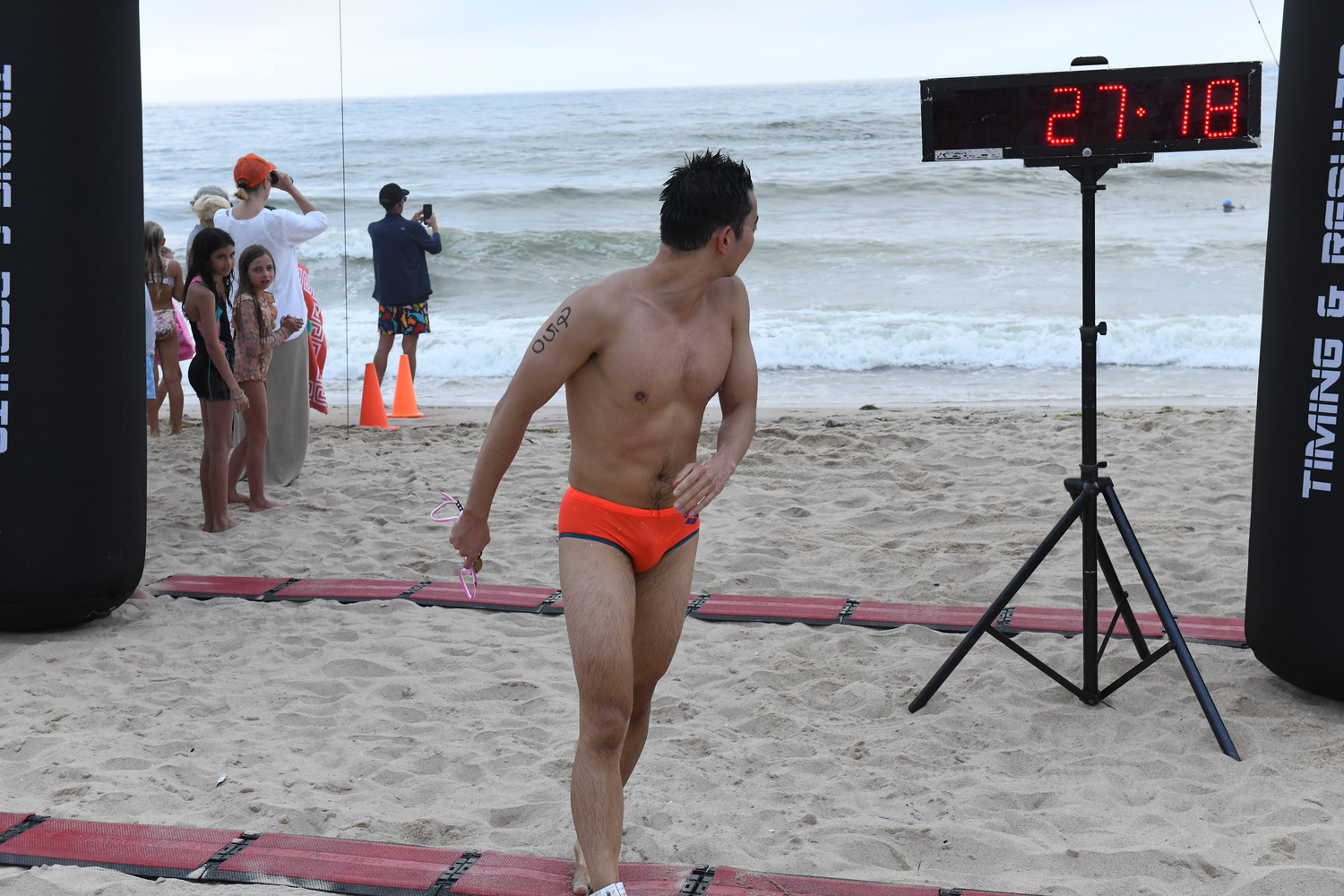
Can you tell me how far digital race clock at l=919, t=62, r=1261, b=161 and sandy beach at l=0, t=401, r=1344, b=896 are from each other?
1884 mm

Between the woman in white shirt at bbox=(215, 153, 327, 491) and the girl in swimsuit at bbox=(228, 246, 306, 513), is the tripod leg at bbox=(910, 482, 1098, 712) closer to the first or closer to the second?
the girl in swimsuit at bbox=(228, 246, 306, 513)

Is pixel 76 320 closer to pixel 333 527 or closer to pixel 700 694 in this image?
pixel 333 527

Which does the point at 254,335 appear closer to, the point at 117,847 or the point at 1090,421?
the point at 117,847

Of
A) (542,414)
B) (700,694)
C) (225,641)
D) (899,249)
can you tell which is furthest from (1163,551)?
(899,249)

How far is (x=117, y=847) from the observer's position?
3008 mm

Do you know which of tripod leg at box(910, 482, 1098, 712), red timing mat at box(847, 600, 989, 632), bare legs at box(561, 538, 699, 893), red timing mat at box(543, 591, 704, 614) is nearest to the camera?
bare legs at box(561, 538, 699, 893)

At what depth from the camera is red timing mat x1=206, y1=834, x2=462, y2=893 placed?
287 centimetres

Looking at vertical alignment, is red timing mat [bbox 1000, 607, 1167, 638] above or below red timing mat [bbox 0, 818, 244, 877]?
above

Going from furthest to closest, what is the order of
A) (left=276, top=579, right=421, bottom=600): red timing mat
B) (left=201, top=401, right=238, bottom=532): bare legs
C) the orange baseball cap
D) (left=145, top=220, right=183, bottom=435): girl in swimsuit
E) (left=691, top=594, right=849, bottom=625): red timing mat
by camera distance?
(left=145, top=220, right=183, bottom=435): girl in swimsuit → the orange baseball cap → (left=201, top=401, right=238, bottom=532): bare legs → (left=276, top=579, right=421, bottom=600): red timing mat → (left=691, top=594, right=849, bottom=625): red timing mat

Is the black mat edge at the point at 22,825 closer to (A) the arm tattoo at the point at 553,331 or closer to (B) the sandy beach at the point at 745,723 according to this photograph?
(B) the sandy beach at the point at 745,723

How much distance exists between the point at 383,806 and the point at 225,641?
5.49ft

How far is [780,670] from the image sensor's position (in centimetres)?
436

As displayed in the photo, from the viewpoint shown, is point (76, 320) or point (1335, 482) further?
point (76, 320)

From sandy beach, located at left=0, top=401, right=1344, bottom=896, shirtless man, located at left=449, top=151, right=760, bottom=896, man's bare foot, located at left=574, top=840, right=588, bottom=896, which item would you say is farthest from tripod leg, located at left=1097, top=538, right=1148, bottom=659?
man's bare foot, located at left=574, top=840, right=588, bottom=896
